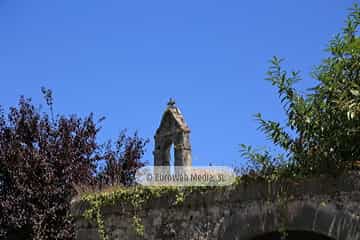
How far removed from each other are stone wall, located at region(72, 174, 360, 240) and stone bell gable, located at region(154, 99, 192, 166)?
4203 mm

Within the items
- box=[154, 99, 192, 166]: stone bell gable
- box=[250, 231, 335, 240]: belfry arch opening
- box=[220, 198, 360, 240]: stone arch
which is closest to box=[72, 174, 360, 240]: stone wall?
box=[220, 198, 360, 240]: stone arch

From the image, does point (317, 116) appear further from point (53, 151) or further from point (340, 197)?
point (53, 151)

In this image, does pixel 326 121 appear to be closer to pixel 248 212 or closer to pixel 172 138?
pixel 248 212

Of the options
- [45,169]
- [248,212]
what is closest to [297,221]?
[248,212]

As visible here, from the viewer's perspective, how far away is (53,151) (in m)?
12.6

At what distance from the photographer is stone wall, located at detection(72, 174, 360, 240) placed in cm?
619

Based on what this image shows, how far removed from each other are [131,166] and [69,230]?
475 cm

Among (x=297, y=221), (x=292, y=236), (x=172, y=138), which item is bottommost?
(x=292, y=236)

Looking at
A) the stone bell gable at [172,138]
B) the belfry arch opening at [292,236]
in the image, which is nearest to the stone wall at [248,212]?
the belfry arch opening at [292,236]

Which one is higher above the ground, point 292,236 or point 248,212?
point 248,212

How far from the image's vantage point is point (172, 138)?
Result: 1299cm

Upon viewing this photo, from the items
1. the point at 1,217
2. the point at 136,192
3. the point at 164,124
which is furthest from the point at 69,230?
the point at 164,124

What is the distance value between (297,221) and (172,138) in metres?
6.69

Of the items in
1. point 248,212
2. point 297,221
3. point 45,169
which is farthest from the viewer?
point 45,169
